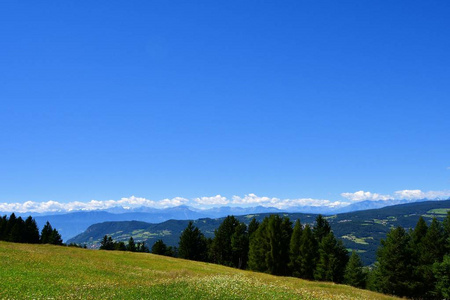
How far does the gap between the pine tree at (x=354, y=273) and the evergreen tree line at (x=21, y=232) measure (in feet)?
321

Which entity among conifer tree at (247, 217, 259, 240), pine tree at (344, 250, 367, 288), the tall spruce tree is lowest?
pine tree at (344, 250, 367, 288)

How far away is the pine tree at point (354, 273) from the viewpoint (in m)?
69.6

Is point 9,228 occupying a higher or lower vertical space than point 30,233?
higher

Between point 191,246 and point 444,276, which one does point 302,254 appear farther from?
point 191,246

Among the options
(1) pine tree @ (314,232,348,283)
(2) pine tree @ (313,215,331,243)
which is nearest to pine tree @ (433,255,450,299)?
(1) pine tree @ (314,232,348,283)

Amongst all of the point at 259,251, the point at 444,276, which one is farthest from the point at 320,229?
the point at 444,276

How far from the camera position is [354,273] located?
69938 millimetres

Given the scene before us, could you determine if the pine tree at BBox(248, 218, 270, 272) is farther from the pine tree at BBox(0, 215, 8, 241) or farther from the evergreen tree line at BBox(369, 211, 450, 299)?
the pine tree at BBox(0, 215, 8, 241)

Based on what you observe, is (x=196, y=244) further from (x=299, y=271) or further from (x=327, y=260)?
(x=327, y=260)

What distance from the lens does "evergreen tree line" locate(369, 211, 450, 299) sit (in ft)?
174

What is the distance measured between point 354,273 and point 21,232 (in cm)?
10389

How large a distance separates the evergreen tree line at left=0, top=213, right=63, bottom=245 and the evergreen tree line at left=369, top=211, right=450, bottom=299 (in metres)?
107

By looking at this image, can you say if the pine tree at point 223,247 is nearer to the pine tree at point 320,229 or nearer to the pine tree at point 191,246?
the pine tree at point 191,246

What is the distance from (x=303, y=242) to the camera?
69.8 meters
